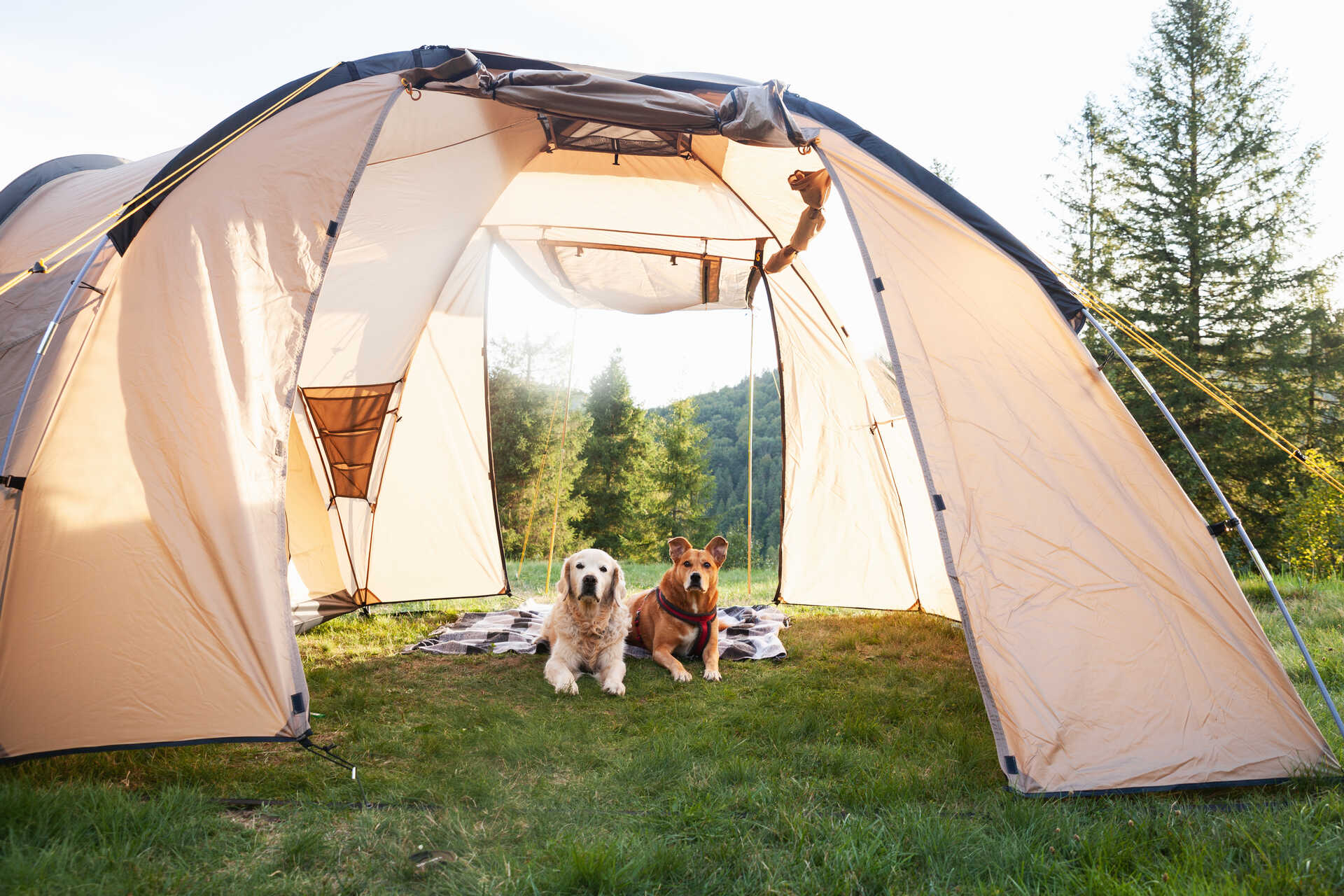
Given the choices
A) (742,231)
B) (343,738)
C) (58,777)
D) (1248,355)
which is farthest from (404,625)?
(1248,355)

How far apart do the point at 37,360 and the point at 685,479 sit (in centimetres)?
2071

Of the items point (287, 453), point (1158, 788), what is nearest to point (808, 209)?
point (287, 453)

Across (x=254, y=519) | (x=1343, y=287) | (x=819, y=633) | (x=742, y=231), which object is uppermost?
(x=1343, y=287)

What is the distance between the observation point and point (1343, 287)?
14156mm

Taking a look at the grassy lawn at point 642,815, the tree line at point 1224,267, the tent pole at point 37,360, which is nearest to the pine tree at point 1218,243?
the tree line at point 1224,267

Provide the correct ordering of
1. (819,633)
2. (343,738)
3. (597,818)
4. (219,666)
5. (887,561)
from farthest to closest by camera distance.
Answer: (887,561), (819,633), (343,738), (219,666), (597,818)

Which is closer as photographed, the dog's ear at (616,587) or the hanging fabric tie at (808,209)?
the hanging fabric tie at (808,209)

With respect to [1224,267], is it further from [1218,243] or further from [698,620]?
[698,620]

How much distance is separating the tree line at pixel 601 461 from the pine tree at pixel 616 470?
28 mm

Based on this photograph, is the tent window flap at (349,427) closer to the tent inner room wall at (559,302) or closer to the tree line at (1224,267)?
the tent inner room wall at (559,302)

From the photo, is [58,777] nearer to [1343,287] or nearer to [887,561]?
[887,561]

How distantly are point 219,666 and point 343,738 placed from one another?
76 cm

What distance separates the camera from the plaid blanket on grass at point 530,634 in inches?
193

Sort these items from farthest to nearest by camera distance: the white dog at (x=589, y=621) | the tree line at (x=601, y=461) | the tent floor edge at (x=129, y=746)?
1. the tree line at (x=601, y=461)
2. the white dog at (x=589, y=621)
3. the tent floor edge at (x=129, y=746)
